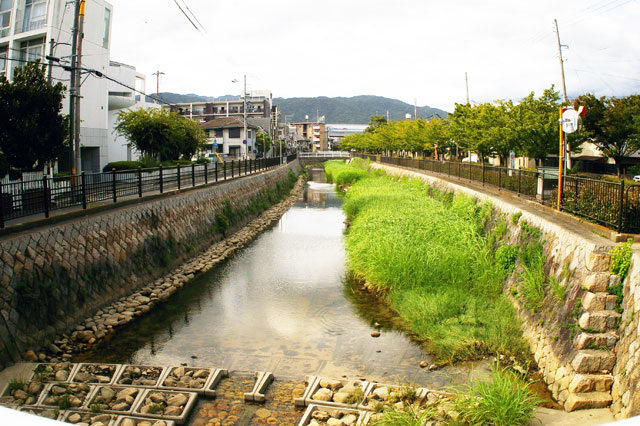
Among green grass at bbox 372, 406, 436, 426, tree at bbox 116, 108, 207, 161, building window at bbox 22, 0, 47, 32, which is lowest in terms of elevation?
green grass at bbox 372, 406, 436, 426

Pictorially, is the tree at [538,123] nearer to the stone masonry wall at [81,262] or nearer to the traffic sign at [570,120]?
the traffic sign at [570,120]

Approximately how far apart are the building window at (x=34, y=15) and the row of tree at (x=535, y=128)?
23.1 metres

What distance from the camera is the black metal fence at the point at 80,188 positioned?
33.1ft

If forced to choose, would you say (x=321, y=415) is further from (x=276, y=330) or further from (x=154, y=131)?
(x=154, y=131)

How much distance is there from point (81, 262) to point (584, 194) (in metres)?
10.7

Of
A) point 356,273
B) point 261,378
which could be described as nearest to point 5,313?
point 261,378

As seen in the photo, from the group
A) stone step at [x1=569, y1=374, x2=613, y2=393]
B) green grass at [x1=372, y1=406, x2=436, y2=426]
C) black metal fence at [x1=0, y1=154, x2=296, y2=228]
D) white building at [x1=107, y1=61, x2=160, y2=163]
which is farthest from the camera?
white building at [x1=107, y1=61, x2=160, y2=163]

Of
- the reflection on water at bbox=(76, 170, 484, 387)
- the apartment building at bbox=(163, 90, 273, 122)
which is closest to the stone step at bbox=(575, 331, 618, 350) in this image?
the reflection on water at bbox=(76, 170, 484, 387)

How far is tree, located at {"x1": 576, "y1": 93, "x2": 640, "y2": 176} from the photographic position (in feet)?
88.2

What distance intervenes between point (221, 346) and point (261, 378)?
6.92 feet

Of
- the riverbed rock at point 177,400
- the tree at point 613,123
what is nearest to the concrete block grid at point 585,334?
the riverbed rock at point 177,400

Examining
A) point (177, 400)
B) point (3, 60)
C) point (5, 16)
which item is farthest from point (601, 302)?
point (3, 60)

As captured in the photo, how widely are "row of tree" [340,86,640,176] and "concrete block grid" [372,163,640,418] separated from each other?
7.73 meters

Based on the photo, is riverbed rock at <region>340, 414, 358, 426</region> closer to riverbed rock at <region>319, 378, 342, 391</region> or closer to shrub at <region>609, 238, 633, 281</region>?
riverbed rock at <region>319, 378, 342, 391</region>
